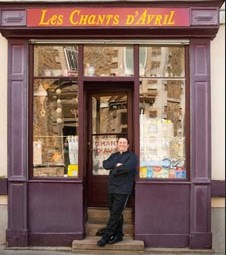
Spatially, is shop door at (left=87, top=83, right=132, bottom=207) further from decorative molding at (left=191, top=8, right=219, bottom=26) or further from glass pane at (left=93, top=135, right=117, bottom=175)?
decorative molding at (left=191, top=8, right=219, bottom=26)

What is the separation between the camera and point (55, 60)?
8102 mm

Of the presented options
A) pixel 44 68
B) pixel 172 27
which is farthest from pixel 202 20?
pixel 44 68

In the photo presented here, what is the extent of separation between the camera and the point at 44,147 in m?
8.10

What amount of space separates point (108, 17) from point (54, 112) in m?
1.68

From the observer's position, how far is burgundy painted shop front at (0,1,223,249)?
7723 millimetres

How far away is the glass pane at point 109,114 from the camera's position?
28.2ft

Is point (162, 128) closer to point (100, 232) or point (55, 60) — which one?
point (100, 232)

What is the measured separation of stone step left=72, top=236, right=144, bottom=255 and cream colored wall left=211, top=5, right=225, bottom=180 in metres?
1.54

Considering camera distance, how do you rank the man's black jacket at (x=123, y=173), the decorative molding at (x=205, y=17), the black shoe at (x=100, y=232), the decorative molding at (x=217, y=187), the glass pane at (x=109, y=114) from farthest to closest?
the glass pane at (x=109, y=114) → the black shoe at (x=100, y=232) → the decorative molding at (x=217, y=187) → the decorative molding at (x=205, y=17) → the man's black jacket at (x=123, y=173)

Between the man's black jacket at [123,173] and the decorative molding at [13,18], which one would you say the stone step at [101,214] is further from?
the decorative molding at [13,18]

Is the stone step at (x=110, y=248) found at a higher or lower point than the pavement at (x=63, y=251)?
higher

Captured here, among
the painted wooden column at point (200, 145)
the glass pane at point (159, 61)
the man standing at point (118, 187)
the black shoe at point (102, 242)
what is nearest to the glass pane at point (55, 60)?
the glass pane at point (159, 61)

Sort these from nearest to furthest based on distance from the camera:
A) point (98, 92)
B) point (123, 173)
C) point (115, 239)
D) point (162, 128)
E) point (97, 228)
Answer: point (123, 173)
point (115, 239)
point (162, 128)
point (97, 228)
point (98, 92)

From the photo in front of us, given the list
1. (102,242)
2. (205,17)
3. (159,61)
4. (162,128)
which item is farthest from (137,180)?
(205,17)
